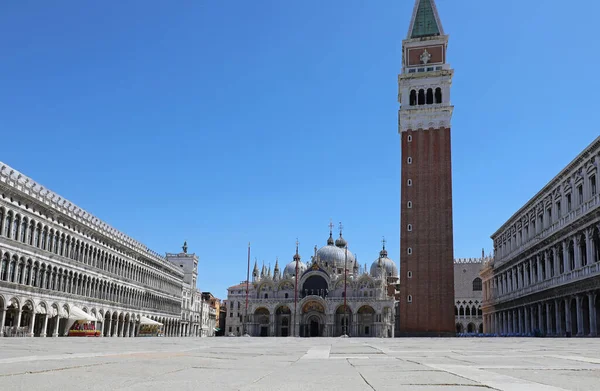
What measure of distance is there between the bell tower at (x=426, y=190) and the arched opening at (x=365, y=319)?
24799 millimetres

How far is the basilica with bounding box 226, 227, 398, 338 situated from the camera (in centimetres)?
8419

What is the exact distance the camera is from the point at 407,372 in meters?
5.79

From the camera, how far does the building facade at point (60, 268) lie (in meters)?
36.7

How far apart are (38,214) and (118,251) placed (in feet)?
59.0

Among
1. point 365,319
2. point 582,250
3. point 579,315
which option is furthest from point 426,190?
point 365,319

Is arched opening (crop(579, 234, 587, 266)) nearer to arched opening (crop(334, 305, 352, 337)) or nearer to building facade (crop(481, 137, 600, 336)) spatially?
building facade (crop(481, 137, 600, 336))

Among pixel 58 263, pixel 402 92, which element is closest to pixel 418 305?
pixel 402 92

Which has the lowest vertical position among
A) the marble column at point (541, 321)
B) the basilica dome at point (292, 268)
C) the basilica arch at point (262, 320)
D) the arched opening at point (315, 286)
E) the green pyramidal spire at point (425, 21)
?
the basilica arch at point (262, 320)

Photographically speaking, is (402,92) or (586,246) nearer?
(586,246)

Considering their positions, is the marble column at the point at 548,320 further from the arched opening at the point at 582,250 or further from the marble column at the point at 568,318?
the arched opening at the point at 582,250

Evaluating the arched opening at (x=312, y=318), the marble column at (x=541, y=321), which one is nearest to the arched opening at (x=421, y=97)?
the marble column at (x=541, y=321)

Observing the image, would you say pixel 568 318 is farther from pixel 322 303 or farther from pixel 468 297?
pixel 468 297

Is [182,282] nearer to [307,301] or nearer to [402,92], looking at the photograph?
[307,301]

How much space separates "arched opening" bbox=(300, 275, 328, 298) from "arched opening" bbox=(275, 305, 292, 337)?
3.68 metres
